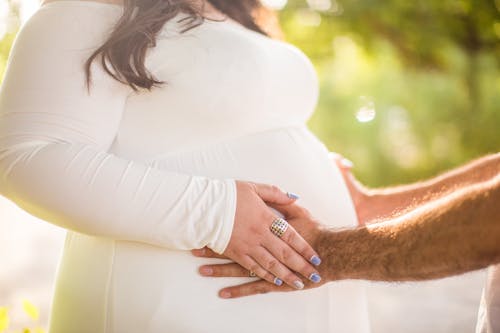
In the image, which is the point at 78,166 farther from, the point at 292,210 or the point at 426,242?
the point at 426,242

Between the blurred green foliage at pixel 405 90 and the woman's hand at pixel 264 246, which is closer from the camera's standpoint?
the woman's hand at pixel 264 246

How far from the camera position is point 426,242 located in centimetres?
135

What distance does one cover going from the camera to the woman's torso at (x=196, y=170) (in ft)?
4.95

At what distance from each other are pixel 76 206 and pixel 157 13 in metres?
0.58

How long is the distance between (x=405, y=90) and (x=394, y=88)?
139mm

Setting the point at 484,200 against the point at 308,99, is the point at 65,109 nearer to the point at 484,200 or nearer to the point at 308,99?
the point at 308,99

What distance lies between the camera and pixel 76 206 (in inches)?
54.6

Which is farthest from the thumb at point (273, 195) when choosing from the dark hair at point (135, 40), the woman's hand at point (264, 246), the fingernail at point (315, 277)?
the dark hair at point (135, 40)

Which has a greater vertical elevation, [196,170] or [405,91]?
[196,170]

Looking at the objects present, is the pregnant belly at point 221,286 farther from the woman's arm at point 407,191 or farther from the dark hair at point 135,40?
the woman's arm at point 407,191

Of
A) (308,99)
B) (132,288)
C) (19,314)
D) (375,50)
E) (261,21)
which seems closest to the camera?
(132,288)

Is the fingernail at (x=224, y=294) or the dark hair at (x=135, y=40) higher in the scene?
the dark hair at (x=135, y=40)

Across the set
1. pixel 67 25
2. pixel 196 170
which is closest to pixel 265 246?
pixel 196 170

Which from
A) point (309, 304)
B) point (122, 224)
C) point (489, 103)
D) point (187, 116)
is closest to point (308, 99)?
point (187, 116)
